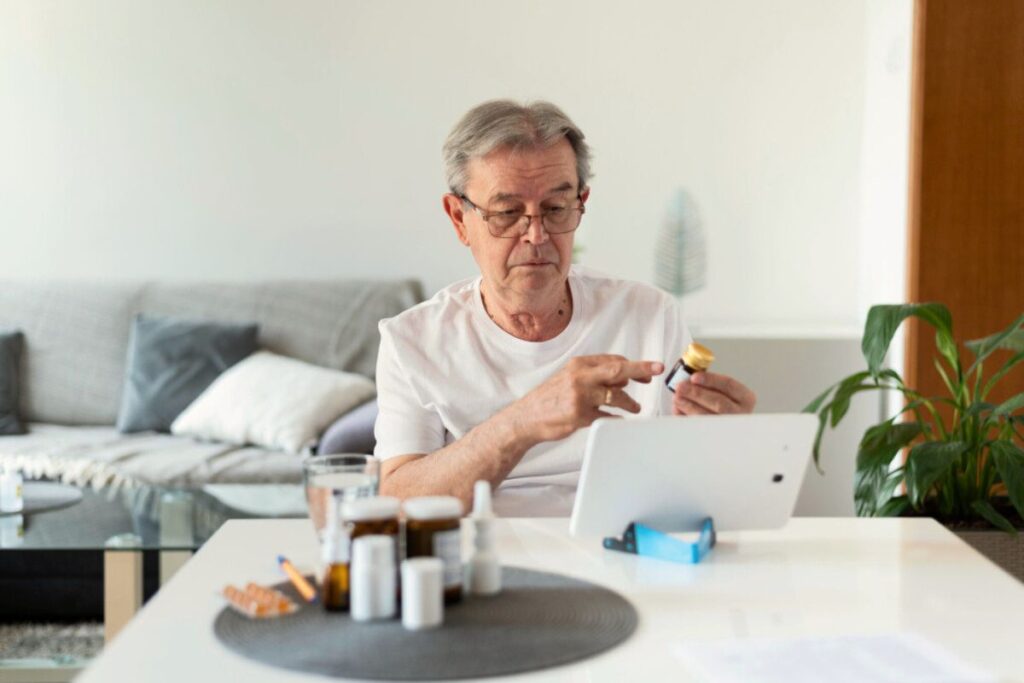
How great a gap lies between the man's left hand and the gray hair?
0.52 m

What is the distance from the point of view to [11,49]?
4.37 m

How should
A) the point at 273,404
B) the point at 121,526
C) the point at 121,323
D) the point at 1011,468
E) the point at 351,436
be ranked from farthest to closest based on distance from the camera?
the point at 121,323 < the point at 273,404 < the point at 351,436 < the point at 121,526 < the point at 1011,468

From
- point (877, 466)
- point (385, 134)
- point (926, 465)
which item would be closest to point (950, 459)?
point (926, 465)

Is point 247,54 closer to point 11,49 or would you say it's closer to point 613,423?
point 11,49

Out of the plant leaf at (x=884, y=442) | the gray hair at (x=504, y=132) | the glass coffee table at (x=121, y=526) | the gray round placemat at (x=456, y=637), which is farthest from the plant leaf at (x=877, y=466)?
the gray round placemat at (x=456, y=637)

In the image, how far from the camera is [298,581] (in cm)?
125

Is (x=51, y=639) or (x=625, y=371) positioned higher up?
(x=625, y=371)

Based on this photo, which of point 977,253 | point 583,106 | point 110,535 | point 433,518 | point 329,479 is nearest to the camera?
point 433,518

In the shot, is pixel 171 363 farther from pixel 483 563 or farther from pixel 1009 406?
pixel 483 563

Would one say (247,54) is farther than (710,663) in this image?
Yes

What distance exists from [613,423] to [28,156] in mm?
3599

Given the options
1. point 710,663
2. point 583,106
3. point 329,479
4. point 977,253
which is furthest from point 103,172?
point 710,663

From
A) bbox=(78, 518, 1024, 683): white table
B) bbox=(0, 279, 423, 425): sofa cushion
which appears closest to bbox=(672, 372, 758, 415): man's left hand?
bbox=(78, 518, 1024, 683): white table

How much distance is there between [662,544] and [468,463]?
45 cm
